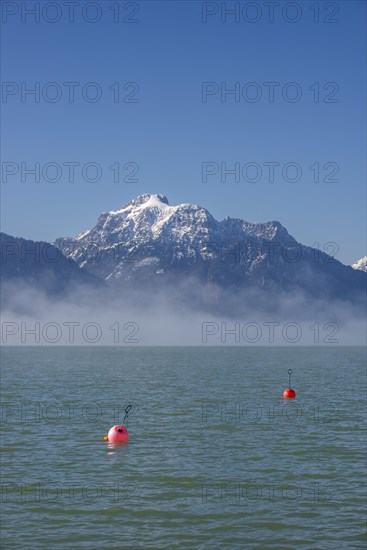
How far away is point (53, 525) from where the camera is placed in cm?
3167

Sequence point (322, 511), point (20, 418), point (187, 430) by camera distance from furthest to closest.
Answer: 1. point (20, 418)
2. point (187, 430)
3. point (322, 511)

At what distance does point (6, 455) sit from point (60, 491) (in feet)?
35.5

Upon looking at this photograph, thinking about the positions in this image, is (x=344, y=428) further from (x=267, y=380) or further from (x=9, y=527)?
(x=267, y=380)

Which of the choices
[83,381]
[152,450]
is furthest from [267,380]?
[152,450]

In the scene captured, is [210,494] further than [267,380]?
No

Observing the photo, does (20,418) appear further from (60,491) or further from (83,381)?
(83,381)

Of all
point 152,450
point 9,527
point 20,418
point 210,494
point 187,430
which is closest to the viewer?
point 9,527

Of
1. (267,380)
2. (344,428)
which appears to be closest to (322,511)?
(344,428)

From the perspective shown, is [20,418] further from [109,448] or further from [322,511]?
[322,511]

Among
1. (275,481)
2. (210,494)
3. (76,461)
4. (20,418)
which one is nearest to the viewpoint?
(210,494)

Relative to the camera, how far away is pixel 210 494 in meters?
37.0

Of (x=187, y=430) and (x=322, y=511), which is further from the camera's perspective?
(x=187, y=430)

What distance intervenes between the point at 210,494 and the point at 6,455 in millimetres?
16727

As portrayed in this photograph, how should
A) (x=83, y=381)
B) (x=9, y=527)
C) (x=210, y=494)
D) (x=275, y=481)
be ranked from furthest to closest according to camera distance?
(x=83, y=381), (x=275, y=481), (x=210, y=494), (x=9, y=527)
